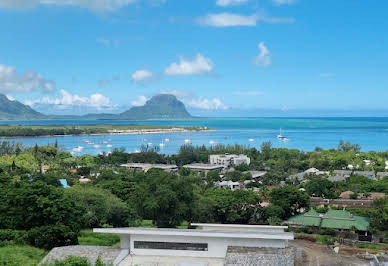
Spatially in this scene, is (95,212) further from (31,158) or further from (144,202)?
(31,158)

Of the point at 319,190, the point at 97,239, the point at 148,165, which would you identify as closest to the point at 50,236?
the point at 97,239

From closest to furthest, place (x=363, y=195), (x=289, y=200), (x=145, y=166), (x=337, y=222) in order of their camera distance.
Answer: (x=337, y=222), (x=289, y=200), (x=363, y=195), (x=145, y=166)

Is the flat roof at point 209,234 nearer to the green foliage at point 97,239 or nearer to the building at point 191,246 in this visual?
the building at point 191,246

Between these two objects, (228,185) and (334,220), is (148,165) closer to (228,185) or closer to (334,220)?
(228,185)

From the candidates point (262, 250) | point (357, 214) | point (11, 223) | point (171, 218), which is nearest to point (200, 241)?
point (262, 250)

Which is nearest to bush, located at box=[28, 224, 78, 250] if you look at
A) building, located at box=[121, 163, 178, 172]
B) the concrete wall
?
the concrete wall

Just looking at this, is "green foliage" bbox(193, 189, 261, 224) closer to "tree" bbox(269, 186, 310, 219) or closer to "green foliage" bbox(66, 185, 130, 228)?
"tree" bbox(269, 186, 310, 219)

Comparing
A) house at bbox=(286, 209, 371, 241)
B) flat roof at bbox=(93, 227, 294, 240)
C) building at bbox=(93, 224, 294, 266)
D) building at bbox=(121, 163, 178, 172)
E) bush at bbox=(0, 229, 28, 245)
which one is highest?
flat roof at bbox=(93, 227, 294, 240)
